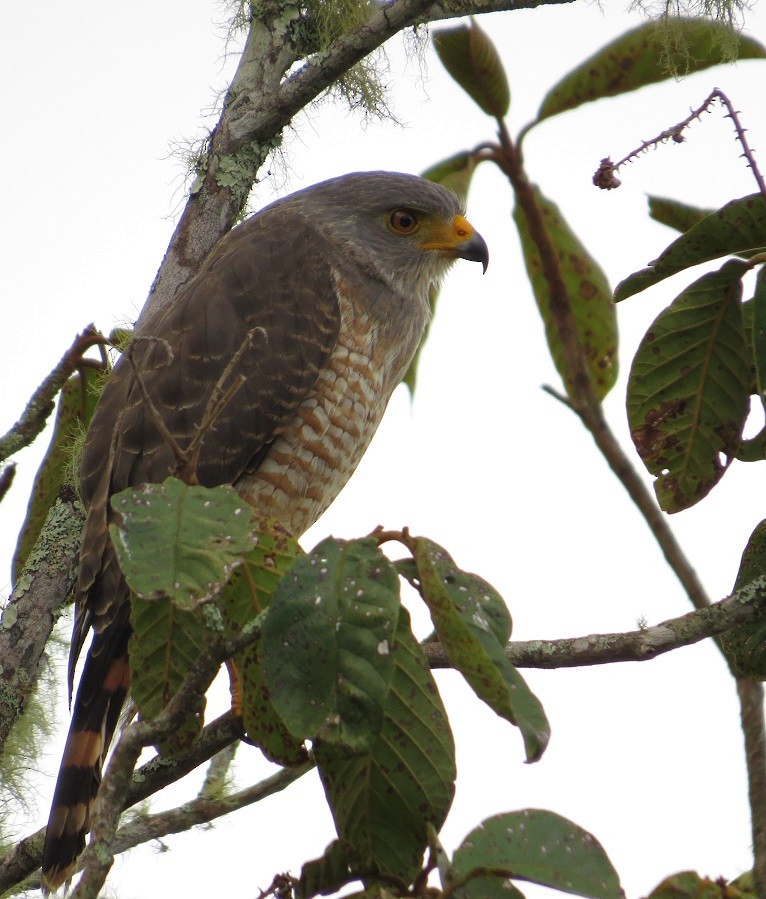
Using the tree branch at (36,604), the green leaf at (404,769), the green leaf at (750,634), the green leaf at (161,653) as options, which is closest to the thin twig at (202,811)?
the tree branch at (36,604)

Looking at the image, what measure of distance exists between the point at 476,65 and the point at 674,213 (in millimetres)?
946

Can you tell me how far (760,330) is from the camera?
257 cm

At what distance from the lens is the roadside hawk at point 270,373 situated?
3.64m

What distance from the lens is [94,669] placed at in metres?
3.64

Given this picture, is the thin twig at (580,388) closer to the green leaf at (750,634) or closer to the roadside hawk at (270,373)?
the green leaf at (750,634)

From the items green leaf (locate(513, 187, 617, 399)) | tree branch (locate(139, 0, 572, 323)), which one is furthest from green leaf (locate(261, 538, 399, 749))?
green leaf (locate(513, 187, 617, 399))

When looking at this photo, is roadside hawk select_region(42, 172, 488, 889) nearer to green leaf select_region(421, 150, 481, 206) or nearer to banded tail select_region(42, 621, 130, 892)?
banded tail select_region(42, 621, 130, 892)

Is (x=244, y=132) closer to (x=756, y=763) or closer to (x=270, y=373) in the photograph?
(x=270, y=373)

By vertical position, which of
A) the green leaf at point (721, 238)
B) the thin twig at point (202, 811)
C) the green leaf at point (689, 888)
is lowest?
the green leaf at point (689, 888)

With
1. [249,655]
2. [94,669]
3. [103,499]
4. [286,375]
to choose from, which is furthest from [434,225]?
[249,655]

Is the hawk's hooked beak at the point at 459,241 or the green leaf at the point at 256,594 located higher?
the hawk's hooked beak at the point at 459,241

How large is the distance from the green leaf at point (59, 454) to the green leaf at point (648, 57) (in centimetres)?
182

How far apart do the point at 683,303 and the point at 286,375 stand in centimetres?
172

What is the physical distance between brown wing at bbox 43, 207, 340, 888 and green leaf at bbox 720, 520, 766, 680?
6.00ft
